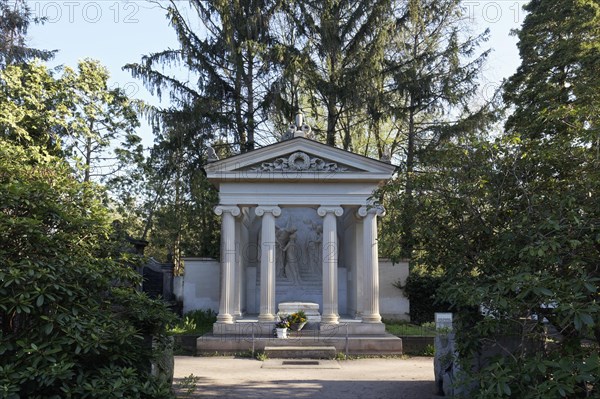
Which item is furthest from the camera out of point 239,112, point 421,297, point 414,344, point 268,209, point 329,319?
point 239,112

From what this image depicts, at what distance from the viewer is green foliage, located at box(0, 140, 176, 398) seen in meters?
5.98

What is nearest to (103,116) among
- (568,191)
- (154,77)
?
(154,77)

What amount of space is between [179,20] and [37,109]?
8.43m

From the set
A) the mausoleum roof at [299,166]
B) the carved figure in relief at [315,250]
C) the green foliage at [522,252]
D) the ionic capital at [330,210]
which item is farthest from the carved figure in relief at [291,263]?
the green foliage at [522,252]

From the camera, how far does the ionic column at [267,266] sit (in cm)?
1770

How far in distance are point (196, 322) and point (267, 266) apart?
478 cm

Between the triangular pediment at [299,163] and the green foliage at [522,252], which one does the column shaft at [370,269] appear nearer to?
the triangular pediment at [299,163]

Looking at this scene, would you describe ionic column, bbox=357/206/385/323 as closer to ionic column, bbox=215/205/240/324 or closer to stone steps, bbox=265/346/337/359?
stone steps, bbox=265/346/337/359

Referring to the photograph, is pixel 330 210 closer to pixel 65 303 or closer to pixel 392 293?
pixel 392 293

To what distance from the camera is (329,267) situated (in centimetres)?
1778

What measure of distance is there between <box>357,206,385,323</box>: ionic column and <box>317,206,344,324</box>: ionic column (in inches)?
34.6

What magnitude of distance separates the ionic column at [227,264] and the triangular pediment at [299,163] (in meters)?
1.18

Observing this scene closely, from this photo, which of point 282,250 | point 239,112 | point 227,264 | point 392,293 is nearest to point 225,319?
point 227,264

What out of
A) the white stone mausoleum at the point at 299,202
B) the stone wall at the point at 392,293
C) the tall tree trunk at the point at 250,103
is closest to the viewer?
the white stone mausoleum at the point at 299,202
